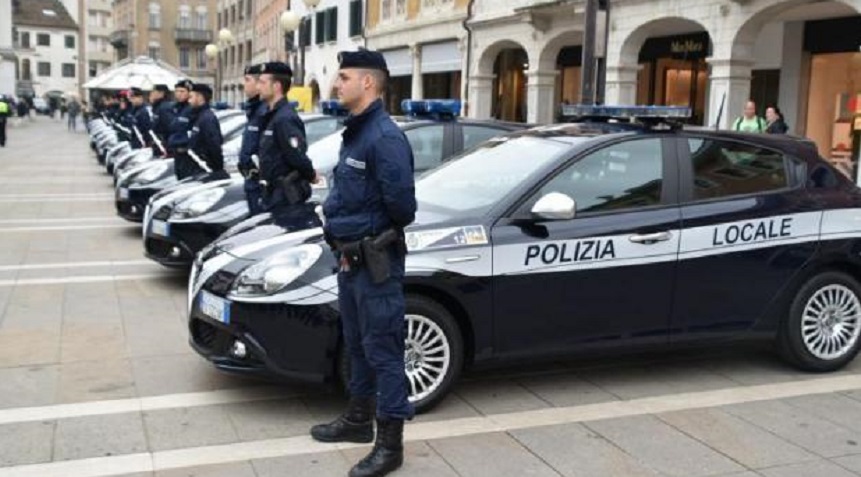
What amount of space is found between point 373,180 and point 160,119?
10.3 m

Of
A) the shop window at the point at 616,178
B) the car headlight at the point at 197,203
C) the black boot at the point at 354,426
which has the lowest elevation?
the black boot at the point at 354,426

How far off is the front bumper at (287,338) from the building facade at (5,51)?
56558 mm

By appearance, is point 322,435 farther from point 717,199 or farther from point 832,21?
point 832,21

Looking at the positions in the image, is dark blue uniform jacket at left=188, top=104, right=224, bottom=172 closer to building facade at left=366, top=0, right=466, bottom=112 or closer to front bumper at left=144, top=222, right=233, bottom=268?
front bumper at left=144, top=222, right=233, bottom=268

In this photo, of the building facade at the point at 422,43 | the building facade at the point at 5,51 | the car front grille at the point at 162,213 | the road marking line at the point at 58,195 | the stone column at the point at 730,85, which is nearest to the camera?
the car front grille at the point at 162,213

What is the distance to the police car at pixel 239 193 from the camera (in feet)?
26.0

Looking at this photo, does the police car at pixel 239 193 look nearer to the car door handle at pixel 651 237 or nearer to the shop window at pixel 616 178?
the shop window at pixel 616 178

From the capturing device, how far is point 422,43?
1230 inches

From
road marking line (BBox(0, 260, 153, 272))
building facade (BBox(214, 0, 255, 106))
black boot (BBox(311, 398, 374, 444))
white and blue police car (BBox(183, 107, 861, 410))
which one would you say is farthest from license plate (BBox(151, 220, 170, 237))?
building facade (BBox(214, 0, 255, 106))

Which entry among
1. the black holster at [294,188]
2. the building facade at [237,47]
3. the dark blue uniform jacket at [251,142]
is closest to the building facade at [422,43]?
the dark blue uniform jacket at [251,142]

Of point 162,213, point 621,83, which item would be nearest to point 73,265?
point 162,213

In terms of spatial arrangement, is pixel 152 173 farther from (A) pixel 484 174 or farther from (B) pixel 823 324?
(B) pixel 823 324

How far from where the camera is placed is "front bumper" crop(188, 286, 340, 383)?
466 centimetres

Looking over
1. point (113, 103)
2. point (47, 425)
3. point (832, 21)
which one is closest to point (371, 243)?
point (47, 425)
